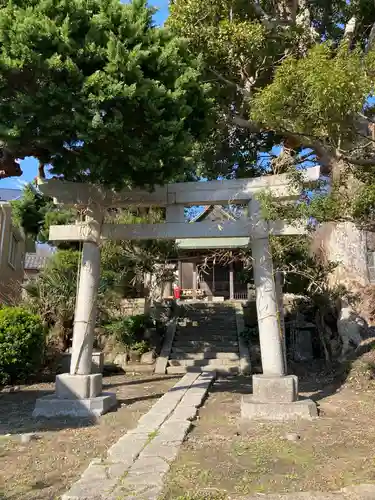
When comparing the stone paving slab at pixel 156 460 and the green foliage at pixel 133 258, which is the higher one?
the green foliage at pixel 133 258

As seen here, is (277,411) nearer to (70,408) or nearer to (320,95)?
(70,408)

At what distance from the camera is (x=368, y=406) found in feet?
27.0

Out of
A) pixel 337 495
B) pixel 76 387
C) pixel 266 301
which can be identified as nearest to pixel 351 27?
pixel 266 301

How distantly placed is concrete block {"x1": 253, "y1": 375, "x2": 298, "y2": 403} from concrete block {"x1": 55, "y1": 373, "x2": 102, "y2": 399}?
2.87m

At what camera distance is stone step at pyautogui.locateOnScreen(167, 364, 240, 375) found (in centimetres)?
1336

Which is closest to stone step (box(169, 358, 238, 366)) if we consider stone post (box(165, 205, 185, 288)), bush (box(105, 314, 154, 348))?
bush (box(105, 314, 154, 348))

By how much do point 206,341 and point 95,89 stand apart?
1121 centimetres

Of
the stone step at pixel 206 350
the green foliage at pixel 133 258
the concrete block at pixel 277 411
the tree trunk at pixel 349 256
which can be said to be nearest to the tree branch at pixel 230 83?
the tree trunk at pixel 349 256

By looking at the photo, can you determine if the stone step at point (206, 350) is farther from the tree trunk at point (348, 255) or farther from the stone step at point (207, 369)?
the tree trunk at point (348, 255)

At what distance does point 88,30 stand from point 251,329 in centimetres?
1174

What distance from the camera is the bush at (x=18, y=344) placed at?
10.7m

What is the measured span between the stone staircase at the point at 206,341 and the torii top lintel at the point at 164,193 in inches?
262

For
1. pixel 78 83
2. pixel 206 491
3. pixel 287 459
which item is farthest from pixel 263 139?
pixel 206 491

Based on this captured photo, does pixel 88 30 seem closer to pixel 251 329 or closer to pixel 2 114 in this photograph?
pixel 2 114
